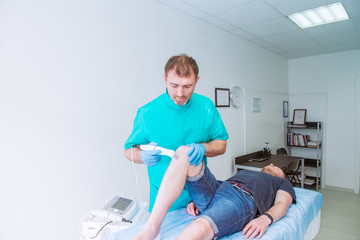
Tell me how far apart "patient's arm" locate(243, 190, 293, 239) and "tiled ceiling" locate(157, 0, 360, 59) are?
1.86 meters

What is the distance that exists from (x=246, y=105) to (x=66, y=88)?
265cm

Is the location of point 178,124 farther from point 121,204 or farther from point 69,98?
point 69,98

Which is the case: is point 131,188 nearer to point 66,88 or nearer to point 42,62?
point 66,88

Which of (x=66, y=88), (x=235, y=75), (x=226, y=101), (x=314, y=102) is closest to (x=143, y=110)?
(x=66, y=88)

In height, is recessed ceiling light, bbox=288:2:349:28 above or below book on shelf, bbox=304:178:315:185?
above

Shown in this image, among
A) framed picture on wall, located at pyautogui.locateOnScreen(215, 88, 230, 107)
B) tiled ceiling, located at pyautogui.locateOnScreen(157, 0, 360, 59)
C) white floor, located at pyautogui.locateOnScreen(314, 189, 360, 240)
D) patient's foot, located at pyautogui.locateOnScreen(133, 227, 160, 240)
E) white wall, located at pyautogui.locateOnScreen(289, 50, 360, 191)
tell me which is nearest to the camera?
patient's foot, located at pyautogui.locateOnScreen(133, 227, 160, 240)

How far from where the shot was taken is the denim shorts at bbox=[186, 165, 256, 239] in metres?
1.33

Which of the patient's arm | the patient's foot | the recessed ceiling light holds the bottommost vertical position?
the patient's arm

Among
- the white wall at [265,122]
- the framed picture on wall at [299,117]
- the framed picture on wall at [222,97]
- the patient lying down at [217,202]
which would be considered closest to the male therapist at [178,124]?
the patient lying down at [217,202]

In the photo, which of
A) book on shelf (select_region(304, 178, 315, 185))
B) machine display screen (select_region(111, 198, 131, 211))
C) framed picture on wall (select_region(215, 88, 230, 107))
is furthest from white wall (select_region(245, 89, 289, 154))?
machine display screen (select_region(111, 198, 131, 211))

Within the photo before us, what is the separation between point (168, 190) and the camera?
1.27 m

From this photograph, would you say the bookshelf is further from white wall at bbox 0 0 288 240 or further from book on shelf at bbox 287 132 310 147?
white wall at bbox 0 0 288 240

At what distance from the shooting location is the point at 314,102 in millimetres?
4676

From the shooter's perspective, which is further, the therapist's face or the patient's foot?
the therapist's face
